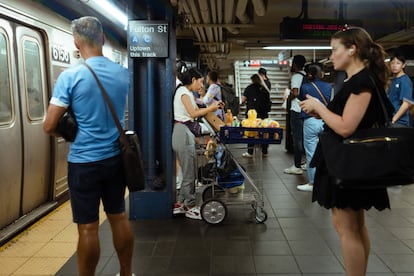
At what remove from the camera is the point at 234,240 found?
133 inches

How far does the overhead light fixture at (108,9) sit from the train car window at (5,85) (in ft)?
5.20

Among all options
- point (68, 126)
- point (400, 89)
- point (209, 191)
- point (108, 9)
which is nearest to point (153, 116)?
point (209, 191)

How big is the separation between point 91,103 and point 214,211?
6.55 feet

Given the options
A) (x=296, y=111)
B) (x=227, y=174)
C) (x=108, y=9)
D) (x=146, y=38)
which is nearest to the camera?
(x=146, y=38)

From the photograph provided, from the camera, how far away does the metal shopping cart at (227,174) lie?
359cm

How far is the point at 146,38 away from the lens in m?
3.72

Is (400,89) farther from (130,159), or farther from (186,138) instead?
(130,159)

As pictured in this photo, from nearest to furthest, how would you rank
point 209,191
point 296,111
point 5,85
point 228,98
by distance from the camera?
point 5,85, point 209,191, point 296,111, point 228,98

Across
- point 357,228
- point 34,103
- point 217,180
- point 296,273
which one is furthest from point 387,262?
point 34,103

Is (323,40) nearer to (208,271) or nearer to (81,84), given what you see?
(208,271)

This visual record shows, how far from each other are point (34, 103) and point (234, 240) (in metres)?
2.45

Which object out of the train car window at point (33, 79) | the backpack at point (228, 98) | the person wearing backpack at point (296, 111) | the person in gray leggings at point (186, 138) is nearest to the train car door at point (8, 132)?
the train car window at point (33, 79)

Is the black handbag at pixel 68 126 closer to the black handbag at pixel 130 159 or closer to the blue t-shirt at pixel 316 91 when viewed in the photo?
the black handbag at pixel 130 159

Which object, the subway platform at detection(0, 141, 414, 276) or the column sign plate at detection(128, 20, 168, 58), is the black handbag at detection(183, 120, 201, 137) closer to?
the column sign plate at detection(128, 20, 168, 58)
